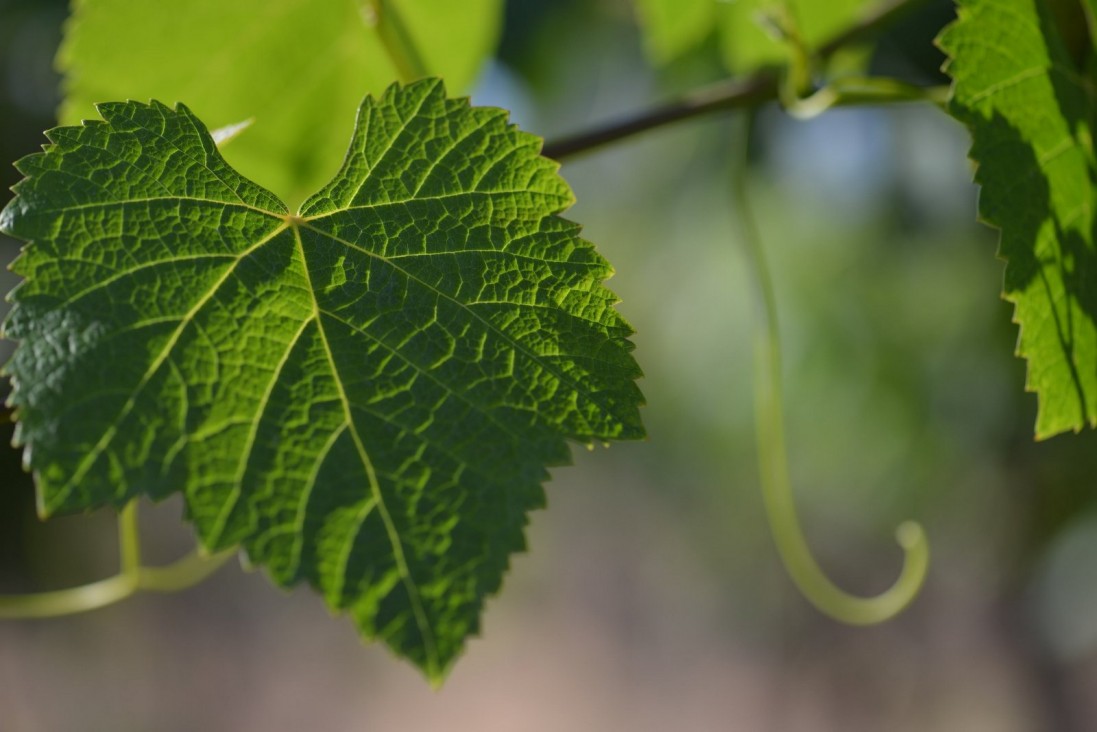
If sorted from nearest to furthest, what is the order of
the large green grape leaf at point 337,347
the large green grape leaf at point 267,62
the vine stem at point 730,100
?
the large green grape leaf at point 337,347 → the vine stem at point 730,100 → the large green grape leaf at point 267,62

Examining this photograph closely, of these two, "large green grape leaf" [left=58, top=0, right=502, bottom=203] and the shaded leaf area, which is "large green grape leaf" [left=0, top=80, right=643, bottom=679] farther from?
the shaded leaf area

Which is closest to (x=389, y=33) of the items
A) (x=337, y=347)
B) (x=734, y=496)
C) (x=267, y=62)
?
(x=267, y=62)

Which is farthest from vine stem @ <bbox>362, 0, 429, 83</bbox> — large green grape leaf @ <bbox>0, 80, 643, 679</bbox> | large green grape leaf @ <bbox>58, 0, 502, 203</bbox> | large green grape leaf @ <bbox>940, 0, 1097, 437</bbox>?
large green grape leaf @ <bbox>940, 0, 1097, 437</bbox>

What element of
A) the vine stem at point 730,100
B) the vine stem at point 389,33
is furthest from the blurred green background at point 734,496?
the vine stem at point 389,33

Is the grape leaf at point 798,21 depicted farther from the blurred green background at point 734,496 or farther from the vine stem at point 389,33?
the vine stem at point 389,33

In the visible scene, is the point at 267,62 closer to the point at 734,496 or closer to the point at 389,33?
the point at 389,33

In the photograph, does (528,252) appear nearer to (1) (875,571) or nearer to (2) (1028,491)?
(2) (1028,491)
